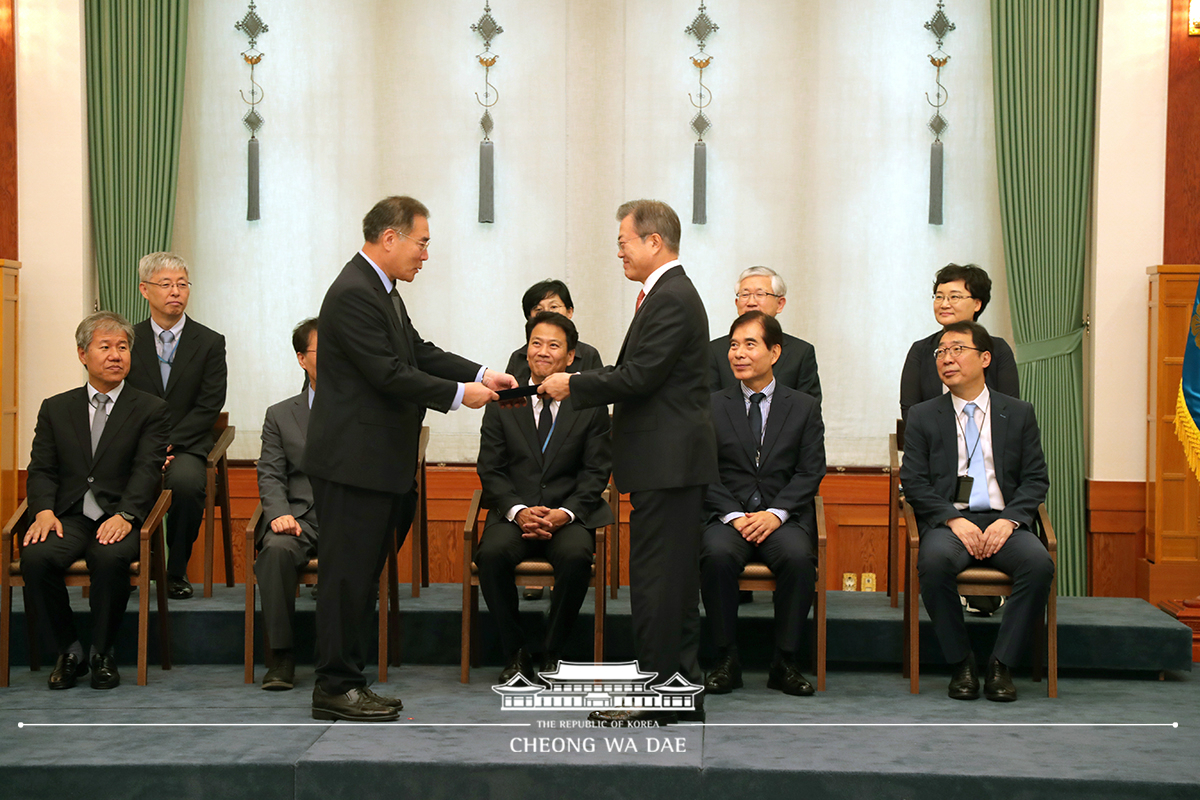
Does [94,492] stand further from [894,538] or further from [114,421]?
[894,538]

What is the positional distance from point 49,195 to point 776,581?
402 centimetres

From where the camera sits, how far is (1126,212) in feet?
17.0

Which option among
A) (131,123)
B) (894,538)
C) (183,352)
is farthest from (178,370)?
(894,538)

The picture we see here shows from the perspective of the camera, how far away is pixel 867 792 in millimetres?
2912

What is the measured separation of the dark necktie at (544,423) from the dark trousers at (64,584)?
1.43 meters

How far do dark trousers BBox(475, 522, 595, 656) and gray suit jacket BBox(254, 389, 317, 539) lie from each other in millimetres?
688

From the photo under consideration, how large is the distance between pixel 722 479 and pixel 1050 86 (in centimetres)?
270

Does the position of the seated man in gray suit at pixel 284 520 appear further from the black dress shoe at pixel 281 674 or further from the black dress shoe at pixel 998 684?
the black dress shoe at pixel 998 684

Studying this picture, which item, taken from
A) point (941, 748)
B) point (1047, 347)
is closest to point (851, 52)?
point (1047, 347)

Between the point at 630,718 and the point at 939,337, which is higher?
the point at 939,337

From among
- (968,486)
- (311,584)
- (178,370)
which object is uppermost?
(178,370)

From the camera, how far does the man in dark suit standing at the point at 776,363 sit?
4.40m

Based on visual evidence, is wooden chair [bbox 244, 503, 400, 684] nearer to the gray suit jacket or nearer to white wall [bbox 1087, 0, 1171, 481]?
the gray suit jacket

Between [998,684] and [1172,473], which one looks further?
[1172,473]
